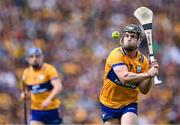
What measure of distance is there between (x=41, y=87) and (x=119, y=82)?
406 cm

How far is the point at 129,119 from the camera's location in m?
10.8

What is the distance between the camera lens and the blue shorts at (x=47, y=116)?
1466 centimetres

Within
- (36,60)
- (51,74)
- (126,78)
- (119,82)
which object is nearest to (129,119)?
(119,82)

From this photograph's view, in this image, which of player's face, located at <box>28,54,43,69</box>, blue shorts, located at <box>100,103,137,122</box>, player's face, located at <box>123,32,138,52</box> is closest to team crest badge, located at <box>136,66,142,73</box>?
player's face, located at <box>123,32,138,52</box>

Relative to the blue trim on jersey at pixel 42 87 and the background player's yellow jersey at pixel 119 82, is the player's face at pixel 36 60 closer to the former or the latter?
the blue trim on jersey at pixel 42 87

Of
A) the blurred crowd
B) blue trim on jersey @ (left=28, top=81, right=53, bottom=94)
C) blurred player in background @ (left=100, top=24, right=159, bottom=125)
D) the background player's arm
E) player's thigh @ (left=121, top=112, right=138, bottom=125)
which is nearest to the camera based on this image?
the background player's arm

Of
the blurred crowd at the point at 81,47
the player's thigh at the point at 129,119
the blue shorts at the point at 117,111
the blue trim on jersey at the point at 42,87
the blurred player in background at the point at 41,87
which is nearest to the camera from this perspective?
the player's thigh at the point at 129,119

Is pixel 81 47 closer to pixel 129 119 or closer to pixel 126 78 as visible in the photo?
pixel 129 119

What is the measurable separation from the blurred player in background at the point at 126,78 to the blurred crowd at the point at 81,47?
670 cm

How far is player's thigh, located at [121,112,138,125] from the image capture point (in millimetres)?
10742

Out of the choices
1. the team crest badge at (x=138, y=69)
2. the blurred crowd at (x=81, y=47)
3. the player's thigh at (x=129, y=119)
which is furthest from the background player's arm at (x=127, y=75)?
the blurred crowd at (x=81, y=47)

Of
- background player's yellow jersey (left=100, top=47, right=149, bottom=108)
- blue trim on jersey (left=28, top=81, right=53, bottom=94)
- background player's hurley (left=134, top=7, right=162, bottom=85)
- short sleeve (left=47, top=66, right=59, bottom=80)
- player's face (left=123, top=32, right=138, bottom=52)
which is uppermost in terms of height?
background player's hurley (left=134, top=7, right=162, bottom=85)

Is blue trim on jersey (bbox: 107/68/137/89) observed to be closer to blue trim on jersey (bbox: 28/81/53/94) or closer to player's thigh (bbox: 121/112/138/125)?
player's thigh (bbox: 121/112/138/125)

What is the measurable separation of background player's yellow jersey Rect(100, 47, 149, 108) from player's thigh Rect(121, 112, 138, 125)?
21cm
